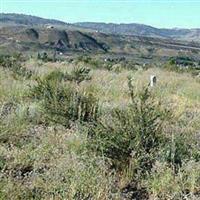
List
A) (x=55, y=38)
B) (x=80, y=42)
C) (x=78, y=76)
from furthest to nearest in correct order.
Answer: (x=80, y=42)
(x=55, y=38)
(x=78, y=76)

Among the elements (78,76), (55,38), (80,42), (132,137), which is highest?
(132,137)

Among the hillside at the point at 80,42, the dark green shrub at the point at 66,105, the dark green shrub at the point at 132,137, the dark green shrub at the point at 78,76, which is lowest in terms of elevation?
the hillside at the point at 80,42

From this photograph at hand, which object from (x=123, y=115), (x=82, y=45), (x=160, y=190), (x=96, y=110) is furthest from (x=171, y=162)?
(x=82, y=45)

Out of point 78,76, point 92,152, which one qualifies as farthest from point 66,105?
point 78,76

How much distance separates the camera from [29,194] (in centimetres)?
543

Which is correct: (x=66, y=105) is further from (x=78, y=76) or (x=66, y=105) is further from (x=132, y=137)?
(x=78, y=76)

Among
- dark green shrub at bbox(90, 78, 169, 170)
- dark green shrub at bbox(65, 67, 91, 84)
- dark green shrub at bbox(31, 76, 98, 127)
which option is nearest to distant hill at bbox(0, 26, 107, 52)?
dark green shrub at bbox(65, 67, 91, 84)

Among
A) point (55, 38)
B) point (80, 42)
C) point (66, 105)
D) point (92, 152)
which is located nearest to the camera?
point (92, 152)

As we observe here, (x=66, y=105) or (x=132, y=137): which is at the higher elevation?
(x=132, y=137)

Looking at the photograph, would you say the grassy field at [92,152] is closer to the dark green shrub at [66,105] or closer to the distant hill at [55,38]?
the dark green shrub at [66,105]

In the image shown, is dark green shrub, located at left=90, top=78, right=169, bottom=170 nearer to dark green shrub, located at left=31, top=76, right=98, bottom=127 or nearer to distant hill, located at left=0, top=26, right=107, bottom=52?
dark green shrub, located at left=31, top=76, right=98, bottom=127

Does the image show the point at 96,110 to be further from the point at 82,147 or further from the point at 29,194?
the point at 29,194

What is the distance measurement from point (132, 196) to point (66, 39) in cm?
→ 14465

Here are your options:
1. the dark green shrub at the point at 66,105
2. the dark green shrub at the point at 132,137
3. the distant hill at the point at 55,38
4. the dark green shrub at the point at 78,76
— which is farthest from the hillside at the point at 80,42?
the dark green shrub at the point at 132,137
